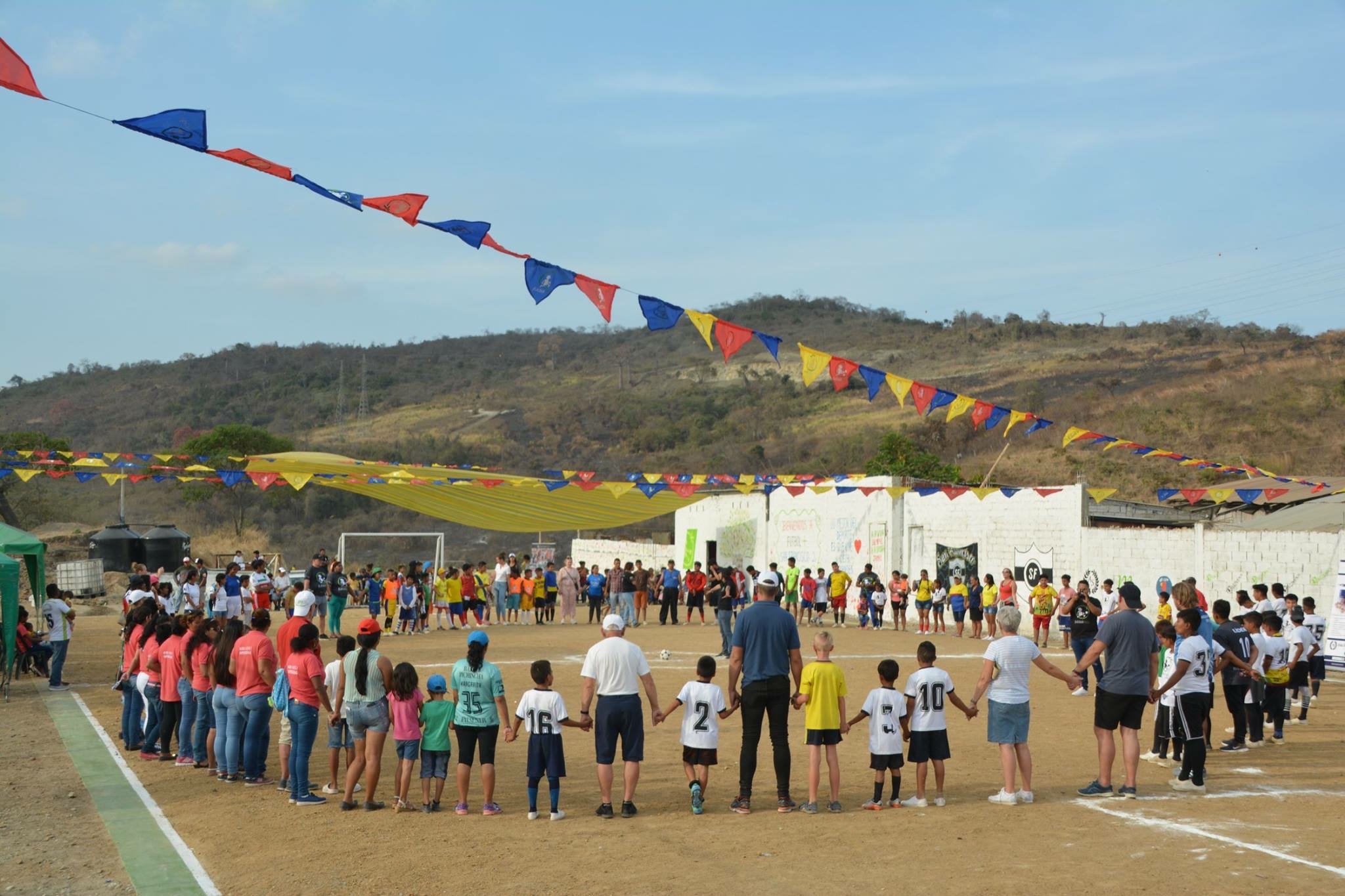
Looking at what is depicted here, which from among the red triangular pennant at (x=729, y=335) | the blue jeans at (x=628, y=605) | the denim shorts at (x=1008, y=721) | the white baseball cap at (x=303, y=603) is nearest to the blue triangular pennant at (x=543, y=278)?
the red triangular pennant at (x=729, y=335)

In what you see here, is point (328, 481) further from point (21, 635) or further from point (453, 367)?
point (453, 367)

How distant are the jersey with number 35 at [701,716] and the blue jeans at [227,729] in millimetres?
3901

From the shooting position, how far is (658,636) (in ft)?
83.0

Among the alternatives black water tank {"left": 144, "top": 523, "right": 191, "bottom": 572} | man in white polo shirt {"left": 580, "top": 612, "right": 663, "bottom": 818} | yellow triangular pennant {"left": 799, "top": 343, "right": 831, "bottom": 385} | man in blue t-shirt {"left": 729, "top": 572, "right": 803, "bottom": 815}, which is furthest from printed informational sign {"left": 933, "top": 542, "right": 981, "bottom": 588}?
black water tank {"left": 144, "top": 523, "right": 191, "bottom": 572}

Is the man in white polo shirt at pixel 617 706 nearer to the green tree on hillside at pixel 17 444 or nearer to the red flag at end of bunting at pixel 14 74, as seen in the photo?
the red flag at end of bunting at pixel 14 74

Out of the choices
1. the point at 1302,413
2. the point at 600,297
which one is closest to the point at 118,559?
the point at 600,297

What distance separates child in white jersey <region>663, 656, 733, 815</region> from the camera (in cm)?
869

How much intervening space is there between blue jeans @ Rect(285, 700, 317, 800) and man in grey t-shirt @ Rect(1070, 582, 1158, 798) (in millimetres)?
5952

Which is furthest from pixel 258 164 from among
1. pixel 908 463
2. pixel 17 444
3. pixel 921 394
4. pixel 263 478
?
pixel 17 444

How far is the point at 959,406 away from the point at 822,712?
1060cm

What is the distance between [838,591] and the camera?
2833 cm

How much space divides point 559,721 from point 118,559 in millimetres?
35276

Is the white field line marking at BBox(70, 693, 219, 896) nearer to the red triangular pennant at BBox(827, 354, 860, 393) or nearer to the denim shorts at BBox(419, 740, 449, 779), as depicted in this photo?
the denim shorts at BBox(419, 740, 449, 779)

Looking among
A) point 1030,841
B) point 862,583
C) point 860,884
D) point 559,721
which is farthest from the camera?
point 862,583
